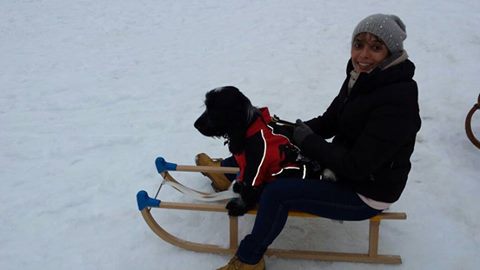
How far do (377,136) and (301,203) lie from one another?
56 centimetres

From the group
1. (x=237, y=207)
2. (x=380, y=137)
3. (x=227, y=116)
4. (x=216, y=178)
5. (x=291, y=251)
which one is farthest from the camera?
(x=216, y=178)

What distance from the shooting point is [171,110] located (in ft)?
16.3

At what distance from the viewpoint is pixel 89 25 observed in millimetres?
7941

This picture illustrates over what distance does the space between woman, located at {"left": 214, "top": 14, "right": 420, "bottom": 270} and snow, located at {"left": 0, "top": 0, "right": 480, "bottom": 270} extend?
0.47 metres

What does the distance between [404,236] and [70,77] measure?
4618mm

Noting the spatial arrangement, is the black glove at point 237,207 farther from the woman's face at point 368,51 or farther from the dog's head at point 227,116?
the woman's face at point 368,51

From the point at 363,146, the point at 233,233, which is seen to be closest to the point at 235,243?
the point at 233,233

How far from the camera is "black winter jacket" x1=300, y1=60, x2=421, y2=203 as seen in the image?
7.28 feet

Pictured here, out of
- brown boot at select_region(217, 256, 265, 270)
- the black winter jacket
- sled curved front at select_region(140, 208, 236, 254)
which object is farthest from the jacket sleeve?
sled curved front at select_region(140, 208, 236, 254)

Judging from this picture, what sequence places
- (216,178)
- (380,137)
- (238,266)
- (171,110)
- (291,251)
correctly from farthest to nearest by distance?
(171,110), (216,178), (291,251), (238,266), (380,137)

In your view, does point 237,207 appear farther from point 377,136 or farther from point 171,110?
point 171,110

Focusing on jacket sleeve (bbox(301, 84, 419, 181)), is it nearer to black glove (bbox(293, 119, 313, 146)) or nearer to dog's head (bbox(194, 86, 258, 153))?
black glove (bbox(293, 119, 313, 146))

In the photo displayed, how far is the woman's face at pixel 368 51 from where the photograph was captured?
7.55 feet

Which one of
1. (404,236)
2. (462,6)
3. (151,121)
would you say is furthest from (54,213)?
(462,6)
